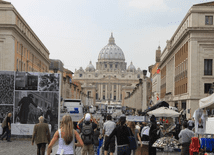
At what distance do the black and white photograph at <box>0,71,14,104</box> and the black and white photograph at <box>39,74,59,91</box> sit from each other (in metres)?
1.38

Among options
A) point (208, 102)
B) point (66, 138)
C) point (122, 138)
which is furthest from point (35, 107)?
point (66, 138)

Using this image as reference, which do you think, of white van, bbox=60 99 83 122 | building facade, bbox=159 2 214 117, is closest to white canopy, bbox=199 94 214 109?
white van, bbox=60 99 83 122

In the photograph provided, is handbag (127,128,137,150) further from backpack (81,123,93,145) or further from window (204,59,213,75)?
window (204,59,213,75)

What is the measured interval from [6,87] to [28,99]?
1.22 meters

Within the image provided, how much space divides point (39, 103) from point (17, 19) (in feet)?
80.1

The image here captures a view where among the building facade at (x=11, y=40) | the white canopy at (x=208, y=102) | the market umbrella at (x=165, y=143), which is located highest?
the building facade at (x=11, y=40)

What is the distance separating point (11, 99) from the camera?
21.3m

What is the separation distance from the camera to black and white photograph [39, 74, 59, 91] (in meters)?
21.5

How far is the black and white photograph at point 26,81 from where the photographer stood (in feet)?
70.6

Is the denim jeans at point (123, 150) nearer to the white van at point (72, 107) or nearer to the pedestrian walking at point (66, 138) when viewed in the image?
the pedestrian walking at point (66, 138)

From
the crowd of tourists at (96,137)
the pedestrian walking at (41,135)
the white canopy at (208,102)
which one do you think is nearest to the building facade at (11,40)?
the crowd of tourists at (96,137)

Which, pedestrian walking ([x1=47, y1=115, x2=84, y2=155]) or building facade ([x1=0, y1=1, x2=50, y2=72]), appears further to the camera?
building facade ([x1=0, y1=1, x2=50, y2=72])

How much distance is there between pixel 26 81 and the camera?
21641 millimetres

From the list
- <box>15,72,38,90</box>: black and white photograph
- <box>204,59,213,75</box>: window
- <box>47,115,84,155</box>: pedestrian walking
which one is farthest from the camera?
<box>204,59,213,75</box>: window
